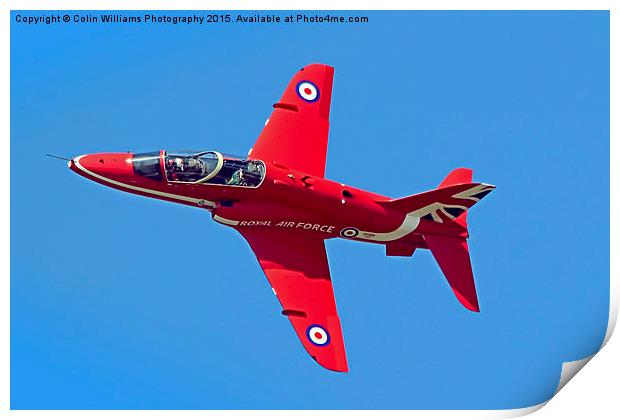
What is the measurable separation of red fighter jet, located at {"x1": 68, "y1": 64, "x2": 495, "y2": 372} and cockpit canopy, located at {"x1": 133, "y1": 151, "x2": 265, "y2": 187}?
2 centimetres

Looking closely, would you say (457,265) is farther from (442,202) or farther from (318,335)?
(318,335)

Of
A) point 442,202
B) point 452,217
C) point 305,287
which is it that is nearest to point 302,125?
point 442,202

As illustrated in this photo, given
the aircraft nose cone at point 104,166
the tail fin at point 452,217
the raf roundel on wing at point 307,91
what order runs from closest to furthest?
the aircraft nose cone at point 104,166
the tail fin at point 452,217
the raf roundel on wing at point 307,91

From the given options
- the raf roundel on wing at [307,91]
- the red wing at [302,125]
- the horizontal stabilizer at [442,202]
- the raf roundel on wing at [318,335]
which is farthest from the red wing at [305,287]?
the raf roundel on wing at [307,91]

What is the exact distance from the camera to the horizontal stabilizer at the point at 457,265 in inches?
850

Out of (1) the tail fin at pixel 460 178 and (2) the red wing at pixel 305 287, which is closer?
(2) the red wing at pixel 305 287

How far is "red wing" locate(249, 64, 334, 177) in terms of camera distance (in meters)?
22.1

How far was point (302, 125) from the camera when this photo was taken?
2239 cm

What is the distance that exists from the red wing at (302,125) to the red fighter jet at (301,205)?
16 millimetres

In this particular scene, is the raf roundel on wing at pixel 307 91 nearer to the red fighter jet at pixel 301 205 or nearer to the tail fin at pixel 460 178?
the red fighter jet at pixel 301 205

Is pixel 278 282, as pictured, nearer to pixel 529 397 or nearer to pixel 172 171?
pixel 172 171

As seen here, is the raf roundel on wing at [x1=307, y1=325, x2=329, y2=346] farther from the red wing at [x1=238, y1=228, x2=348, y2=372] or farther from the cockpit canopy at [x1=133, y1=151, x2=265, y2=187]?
the cockpit canopy at [x1=133, y1=151, x2=265, y2=187]

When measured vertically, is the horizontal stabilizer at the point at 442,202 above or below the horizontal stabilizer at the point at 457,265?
above

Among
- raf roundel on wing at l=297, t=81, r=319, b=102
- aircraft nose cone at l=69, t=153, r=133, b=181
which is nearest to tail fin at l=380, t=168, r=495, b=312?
raf roundel on wing at l=297, t=81, r=319, b=102
